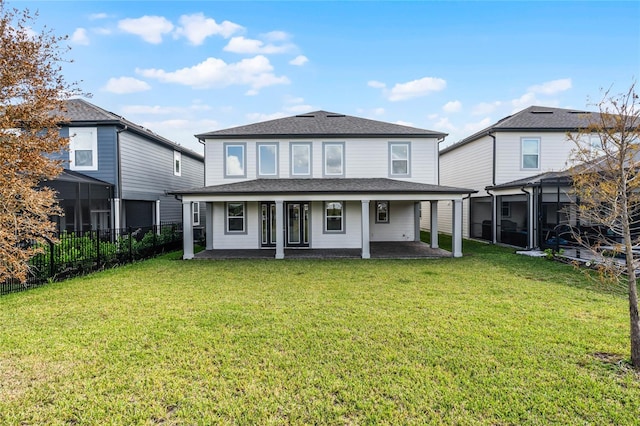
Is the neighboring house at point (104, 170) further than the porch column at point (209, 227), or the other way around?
the porch column at point (209, 227)

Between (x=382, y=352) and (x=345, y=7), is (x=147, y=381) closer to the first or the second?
(x=382, y=352)

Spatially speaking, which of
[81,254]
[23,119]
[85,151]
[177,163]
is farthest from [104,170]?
[23,119]

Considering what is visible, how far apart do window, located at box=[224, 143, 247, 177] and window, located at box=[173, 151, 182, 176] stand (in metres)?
6.12

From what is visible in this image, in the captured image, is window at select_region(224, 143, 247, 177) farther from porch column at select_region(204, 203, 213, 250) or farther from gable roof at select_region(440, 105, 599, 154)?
gable roof at select_region(440, 105, 599, 154)

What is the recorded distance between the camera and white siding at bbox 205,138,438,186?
13531 mm

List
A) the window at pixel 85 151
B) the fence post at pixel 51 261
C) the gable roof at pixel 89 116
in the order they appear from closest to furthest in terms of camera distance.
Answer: the fence post at pixel 51 261 < the gable roof at pixel 89 116 < the window at pixel 85 151

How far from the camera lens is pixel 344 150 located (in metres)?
13.6

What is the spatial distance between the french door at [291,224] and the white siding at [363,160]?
1.49 metres

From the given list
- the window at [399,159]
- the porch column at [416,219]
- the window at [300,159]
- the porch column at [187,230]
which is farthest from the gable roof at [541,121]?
the porch column at [187,230]

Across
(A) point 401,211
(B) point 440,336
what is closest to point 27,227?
(B) point 440,336

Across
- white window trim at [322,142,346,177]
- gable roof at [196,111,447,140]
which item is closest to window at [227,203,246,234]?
gable roof at [196,111,447,140]

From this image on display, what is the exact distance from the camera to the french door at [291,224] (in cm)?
1361

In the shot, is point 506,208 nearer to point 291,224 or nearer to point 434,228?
point 434,228

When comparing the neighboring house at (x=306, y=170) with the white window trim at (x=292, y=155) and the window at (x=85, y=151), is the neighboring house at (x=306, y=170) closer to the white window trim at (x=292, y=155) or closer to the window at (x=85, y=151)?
the white window trim at (x=292, y=155)
